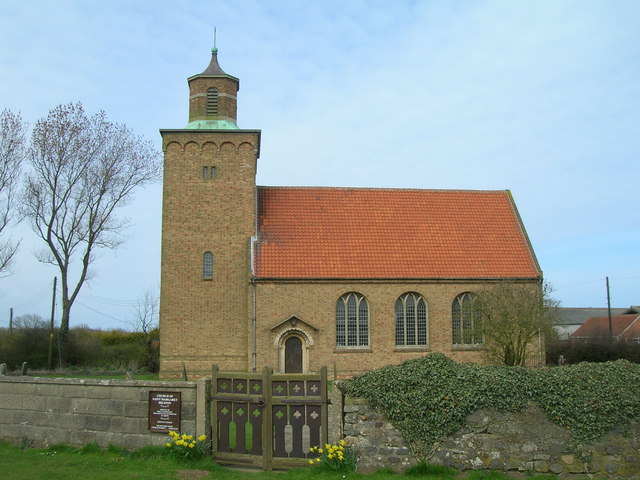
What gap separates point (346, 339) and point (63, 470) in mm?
16828

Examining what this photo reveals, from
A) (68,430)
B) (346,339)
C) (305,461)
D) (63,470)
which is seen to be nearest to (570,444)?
(305,461)

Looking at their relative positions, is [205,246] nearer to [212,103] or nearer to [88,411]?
[212,103]

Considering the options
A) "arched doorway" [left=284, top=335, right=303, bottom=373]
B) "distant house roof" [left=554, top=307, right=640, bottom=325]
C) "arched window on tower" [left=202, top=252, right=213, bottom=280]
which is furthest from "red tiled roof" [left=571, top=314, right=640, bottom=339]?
"arched window on tower" [left=202, top=252, right=213, bottom=280]

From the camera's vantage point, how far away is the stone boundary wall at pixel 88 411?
34.7 feet

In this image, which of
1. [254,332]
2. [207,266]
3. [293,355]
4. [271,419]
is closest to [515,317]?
[293,355]

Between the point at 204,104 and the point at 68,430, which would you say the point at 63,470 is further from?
the point at 204,104

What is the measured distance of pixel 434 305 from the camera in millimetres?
26203

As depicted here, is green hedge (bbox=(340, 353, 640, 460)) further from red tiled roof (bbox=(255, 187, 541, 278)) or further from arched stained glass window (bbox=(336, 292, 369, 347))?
red tiled roof (bbox=(255, 187, 541, 278))

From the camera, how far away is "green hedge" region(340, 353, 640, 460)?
9711 mm

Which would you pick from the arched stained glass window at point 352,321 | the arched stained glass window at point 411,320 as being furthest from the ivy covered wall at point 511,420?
the arched stained glass window at point 411,320

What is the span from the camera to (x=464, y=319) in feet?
86.6

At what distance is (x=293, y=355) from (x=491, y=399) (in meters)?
16.3

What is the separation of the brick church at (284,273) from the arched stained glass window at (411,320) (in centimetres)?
4

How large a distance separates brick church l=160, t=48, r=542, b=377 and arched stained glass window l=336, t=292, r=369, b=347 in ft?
0.14
